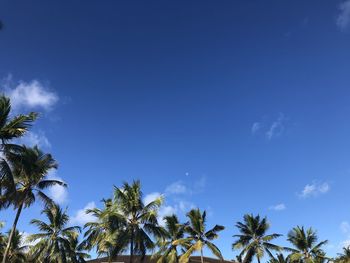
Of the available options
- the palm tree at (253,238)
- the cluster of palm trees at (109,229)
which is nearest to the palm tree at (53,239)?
the cluster of palm trees at (109,229)

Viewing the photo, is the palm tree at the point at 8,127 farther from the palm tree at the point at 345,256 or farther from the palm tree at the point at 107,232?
the palm tree at the point at 345,256

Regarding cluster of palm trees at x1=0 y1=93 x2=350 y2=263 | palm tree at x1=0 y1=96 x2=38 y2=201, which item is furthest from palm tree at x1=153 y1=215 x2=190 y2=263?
palm tree at x1=0 y1=96 x2=38 y2=201

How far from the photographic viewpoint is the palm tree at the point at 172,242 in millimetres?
37562

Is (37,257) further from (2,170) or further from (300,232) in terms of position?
(300,232)

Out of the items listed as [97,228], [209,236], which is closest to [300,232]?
[209,236]

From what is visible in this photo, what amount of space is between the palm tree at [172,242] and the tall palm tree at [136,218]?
6.53 m

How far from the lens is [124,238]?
94.6 feet

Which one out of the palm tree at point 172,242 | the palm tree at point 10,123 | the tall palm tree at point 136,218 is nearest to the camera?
the palm tree at point 10,123

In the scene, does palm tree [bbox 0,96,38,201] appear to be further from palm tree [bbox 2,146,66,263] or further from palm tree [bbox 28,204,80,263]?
palm tree [bbox 28,204,80,263]

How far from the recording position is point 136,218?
30266 millimetres

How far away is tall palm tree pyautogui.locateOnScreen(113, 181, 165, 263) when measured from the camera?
29.1 metres

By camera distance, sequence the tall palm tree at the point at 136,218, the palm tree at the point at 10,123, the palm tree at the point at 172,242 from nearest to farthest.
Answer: the palm tree at the point at 10,123 < the tall palm tree at the point at 136,218 < the palm tree at the point at 172,242

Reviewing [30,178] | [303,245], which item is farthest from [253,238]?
[30,178]

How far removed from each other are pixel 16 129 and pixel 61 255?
61.5 ft
